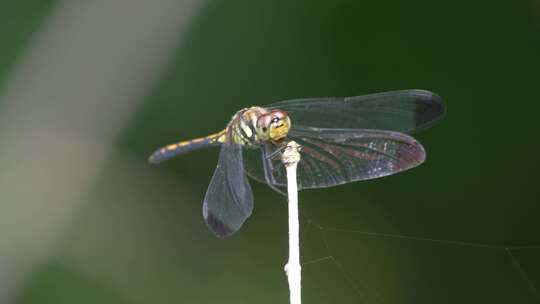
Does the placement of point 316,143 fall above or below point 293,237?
above

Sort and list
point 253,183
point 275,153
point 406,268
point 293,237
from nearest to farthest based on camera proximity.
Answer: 1. point 293,237
2. point 275,153
3. point 406,268
4. point 253,183

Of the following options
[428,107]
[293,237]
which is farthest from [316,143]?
[293,237]

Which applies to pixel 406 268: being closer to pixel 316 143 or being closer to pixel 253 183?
pixel 253 183

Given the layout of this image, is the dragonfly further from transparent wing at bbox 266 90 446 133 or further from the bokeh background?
the bokeh background

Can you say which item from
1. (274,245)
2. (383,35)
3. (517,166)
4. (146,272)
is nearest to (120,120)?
(146,272)

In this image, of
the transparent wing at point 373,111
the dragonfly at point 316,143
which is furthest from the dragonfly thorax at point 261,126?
the transparent wing at point 373,111

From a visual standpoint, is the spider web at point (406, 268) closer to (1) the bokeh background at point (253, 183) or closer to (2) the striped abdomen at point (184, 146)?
(1) the bokeh background at point (253, 183)
